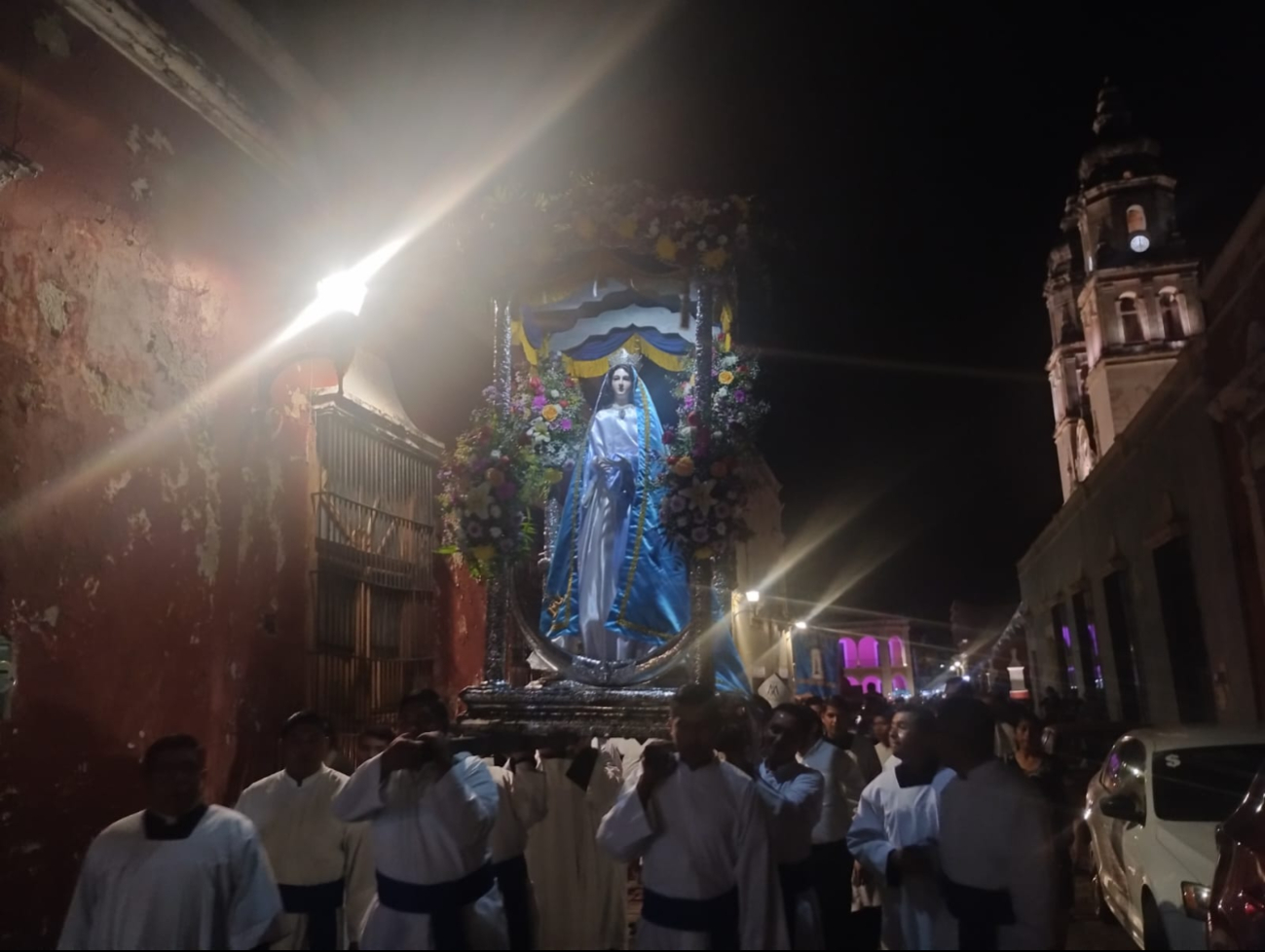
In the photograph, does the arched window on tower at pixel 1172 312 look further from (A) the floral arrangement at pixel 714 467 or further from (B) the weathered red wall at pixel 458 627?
(A) the floral arrangement at pixel 714 467

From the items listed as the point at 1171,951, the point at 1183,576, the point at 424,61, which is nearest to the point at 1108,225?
the point at 1183,576

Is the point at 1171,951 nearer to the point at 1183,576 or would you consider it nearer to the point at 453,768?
the point at 453,768

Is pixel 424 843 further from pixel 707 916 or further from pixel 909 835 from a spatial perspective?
pixel 909 835

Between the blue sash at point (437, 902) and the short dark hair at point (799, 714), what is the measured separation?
1.96m

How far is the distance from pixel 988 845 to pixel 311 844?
3.50m

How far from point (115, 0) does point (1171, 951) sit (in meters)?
7.98

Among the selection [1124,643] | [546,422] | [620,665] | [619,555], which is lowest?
[620,665]

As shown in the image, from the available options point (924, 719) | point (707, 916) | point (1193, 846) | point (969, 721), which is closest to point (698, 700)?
point (707, 916)

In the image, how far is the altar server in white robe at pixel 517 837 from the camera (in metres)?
5.28

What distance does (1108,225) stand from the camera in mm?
33719

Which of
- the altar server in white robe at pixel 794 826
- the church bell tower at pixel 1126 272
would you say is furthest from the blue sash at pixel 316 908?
the church bell tower at pixel 1126 272

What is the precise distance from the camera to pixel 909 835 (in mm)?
A: 4375

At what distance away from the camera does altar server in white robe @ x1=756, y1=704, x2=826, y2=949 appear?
450 cm

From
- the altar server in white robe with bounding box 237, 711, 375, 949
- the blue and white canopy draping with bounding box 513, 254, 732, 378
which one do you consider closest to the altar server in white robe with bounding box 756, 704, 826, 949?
the altar server in white robe with bounding box 237, 711, 375, 949
